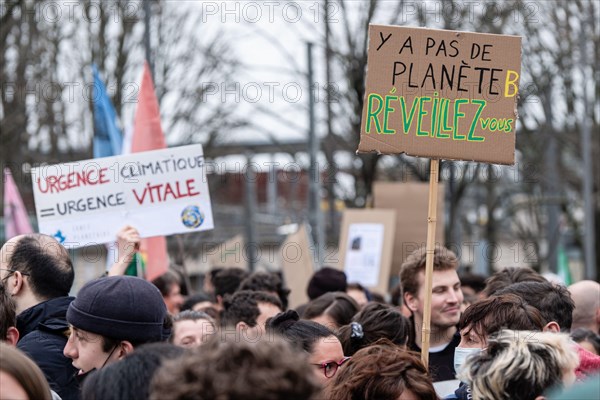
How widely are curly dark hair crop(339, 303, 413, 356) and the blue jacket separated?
1.48 metres

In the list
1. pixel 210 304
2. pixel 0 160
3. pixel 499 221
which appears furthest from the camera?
pixel 499 221

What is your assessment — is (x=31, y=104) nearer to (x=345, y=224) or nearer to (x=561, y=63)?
(x=345, y=224)

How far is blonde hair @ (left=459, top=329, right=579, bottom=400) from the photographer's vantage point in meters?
3.54

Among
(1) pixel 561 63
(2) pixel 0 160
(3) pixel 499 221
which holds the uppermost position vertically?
(1) pixel 561 63

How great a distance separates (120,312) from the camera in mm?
4098

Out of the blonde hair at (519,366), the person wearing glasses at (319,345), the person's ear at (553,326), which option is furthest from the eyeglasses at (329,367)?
the blonde hair at (519,366)

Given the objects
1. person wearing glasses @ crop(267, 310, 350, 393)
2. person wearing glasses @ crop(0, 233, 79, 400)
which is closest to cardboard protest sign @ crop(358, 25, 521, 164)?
person wearing glasses @ crop(267, 310, 350, 393)

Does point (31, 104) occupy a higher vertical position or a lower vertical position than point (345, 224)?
higher

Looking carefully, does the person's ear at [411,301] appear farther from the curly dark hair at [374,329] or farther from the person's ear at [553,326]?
the person's ear at [553,326]

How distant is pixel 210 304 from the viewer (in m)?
8.55

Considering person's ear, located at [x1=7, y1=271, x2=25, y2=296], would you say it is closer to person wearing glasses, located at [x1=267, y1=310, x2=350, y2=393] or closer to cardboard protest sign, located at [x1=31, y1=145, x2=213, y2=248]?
person wearing glasses, located at [x1=267, y1=310, x2=350, y2=393]

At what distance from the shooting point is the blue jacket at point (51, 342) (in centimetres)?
469

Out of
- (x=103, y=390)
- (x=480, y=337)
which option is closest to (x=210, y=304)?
(x=480, y=337)

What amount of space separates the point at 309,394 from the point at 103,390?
0.94m
